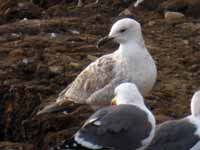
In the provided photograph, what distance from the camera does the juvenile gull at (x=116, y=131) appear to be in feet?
26.2

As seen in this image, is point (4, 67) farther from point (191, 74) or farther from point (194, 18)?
point (194, 18)

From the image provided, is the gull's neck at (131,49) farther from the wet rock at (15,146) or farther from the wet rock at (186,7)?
the wet rock at (186,7)

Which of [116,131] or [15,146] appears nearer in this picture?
[116,131]

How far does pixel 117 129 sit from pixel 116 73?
177cm

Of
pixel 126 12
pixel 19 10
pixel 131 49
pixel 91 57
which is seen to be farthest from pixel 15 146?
pixel 19 10

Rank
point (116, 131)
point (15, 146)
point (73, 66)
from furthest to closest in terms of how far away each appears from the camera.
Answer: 1. point (73, 66)
2. point (15, 146)
3. point (116, 131)

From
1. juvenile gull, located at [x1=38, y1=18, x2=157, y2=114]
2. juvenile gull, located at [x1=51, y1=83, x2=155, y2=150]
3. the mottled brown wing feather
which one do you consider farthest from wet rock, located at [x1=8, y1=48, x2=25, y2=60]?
juvenile gull, located at [x1=51, y1=83, x2=155, y2=150]

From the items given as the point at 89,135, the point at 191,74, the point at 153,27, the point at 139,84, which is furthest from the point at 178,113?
the point at 153,27

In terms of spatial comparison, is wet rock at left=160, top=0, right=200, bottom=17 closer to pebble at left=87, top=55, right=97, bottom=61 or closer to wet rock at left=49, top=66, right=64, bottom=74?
pebble at left=87, top=55, right=97, bottom=61

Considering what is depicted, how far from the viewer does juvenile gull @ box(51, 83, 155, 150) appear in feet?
26.2

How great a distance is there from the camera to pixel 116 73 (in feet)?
32.1

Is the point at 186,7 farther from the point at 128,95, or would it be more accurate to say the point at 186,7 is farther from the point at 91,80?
the point at 128,95

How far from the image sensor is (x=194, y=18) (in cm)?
1335

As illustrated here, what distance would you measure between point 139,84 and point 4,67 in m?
2.33
